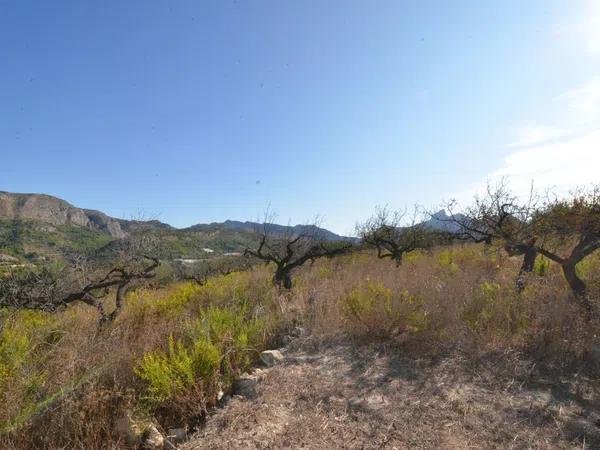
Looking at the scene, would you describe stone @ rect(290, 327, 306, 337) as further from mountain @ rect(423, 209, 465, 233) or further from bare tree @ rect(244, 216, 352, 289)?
mountain @ rect(423, 209, 465, 233)

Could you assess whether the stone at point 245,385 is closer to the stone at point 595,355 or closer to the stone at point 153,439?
the stone at point 153,439

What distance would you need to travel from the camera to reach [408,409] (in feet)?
9.57

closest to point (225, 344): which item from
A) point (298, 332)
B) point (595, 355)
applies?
point (298, 332)

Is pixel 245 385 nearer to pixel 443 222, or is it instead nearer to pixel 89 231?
pixel 443 222

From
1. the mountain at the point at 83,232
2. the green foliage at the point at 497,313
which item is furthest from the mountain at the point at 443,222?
the green foliage at the point at 497,313

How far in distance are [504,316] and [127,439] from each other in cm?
428

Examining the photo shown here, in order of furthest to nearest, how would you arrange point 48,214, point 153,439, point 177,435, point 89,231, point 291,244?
point 89,231 < point 48,214 < point 291,244 < point 177,435 < point 153,439

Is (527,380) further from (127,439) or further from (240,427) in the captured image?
(127,439)

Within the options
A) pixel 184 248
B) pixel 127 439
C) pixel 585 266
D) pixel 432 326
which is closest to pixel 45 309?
pixel 127 439

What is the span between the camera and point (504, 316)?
427 cm

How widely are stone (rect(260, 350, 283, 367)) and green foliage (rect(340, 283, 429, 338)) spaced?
1051 millimetres

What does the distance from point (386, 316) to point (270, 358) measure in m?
1.56

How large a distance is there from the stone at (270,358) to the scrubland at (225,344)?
150mm

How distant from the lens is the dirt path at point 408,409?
2.54 m
